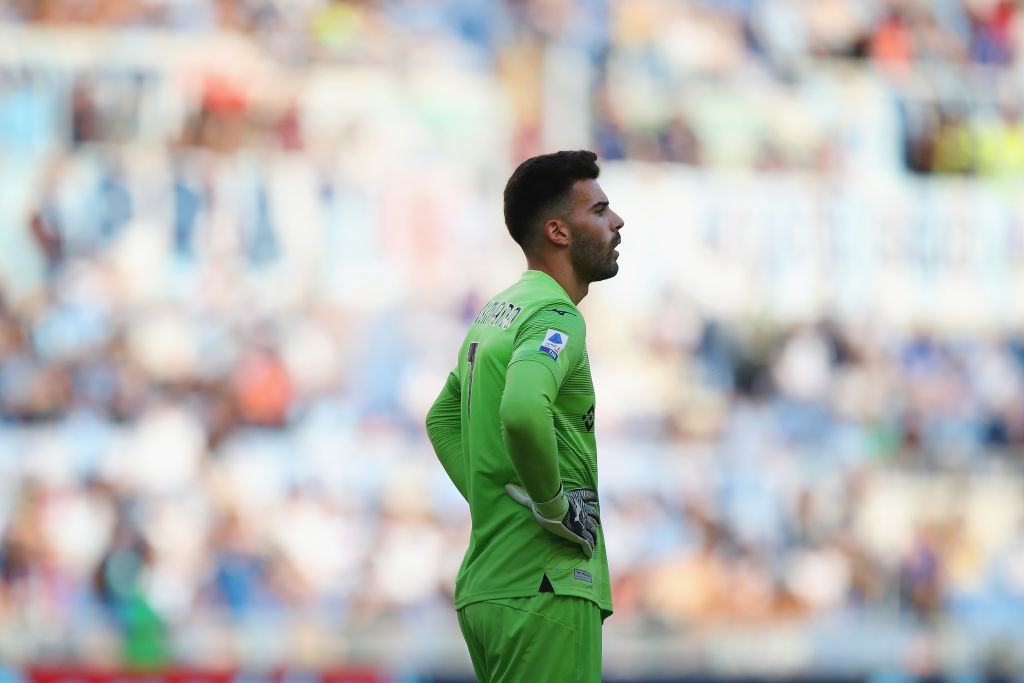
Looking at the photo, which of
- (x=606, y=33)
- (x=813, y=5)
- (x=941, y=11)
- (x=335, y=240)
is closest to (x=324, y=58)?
(x=335, y=240)

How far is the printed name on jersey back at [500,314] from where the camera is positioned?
3.25 meters

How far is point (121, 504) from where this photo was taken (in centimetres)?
881

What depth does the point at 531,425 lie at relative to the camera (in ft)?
9.72

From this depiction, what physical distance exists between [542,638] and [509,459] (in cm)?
39

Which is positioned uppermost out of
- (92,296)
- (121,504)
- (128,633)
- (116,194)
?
(116,194)

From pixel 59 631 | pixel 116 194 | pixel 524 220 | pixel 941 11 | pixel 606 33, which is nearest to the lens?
pixel 524 220

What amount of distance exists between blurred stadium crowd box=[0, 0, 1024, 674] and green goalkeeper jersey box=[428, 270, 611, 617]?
18.7 feet

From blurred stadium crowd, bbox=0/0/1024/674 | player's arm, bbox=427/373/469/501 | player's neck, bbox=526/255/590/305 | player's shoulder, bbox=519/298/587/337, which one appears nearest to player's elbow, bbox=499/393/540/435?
player's shoulder, bbox=519/298/587/337

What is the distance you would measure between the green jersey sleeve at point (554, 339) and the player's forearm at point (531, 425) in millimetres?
31

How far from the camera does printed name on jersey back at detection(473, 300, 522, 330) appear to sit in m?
3.25

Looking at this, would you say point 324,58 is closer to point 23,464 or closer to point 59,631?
point 23,464

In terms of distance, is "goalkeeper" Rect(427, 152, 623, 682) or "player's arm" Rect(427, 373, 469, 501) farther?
"player's arm" Rect(427, 373, 469, 501)

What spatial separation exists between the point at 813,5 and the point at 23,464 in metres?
6.19

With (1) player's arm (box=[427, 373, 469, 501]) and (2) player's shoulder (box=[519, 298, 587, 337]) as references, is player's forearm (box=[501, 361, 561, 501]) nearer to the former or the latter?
(2) player's shoulder (box=[519, 298, 587, 337])
